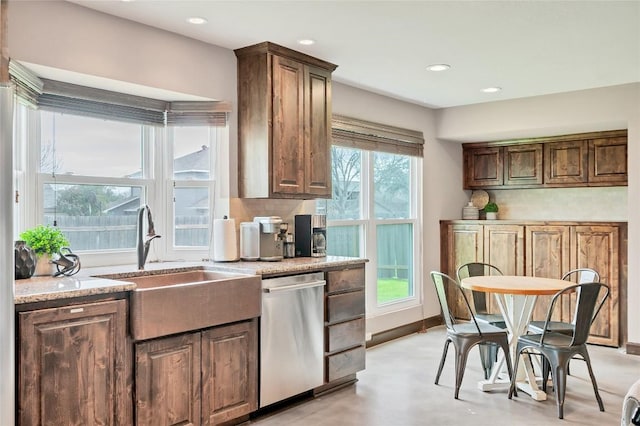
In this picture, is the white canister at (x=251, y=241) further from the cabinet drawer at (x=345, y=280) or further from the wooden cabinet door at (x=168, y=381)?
the wooden cabinet door at (x=168, y=381)

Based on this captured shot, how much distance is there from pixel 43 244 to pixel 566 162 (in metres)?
5.10

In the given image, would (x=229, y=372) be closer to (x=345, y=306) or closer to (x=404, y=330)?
(x=345, y=306)

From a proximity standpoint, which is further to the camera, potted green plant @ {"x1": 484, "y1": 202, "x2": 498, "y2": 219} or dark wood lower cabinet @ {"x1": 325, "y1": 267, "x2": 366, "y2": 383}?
potted green plant @ {"x1": 484, "y1": 202, "x2": 498, "y2": 219}

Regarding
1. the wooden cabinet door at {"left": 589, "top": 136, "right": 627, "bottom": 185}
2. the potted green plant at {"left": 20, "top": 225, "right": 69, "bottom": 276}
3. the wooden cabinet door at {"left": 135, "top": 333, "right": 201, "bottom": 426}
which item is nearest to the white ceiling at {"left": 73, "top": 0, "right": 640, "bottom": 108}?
the wooden cabinet door at {"left": 589, "top": 136, "right": 627, "bottom": 185}

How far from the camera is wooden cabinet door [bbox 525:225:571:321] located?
18.2ft

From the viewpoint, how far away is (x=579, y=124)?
5273 mm

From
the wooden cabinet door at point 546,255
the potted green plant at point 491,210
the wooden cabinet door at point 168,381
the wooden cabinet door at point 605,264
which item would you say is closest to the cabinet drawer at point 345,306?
the wooden cabinet door at point 168,381

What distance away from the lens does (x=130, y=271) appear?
327 cm

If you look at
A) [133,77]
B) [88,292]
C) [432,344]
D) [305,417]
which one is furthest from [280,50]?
[432,344]

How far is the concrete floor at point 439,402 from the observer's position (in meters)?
3.43

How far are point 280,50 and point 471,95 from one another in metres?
2.41

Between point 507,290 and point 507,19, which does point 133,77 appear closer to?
point 507,19

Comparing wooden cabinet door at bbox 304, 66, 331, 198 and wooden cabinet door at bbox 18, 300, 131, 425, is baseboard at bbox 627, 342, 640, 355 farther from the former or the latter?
wooden cabinet door at bbox 18, 300, 131, 425

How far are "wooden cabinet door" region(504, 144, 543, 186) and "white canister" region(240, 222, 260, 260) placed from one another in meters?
3.60
